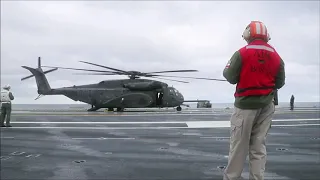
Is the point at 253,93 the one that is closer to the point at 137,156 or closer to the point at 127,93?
the point at 137,156

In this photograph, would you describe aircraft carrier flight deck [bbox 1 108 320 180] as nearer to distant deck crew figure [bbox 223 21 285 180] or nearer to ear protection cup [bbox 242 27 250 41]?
distant deck crew figure [bbox 223 21 285 180]

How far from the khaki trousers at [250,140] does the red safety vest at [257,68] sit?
0.26m

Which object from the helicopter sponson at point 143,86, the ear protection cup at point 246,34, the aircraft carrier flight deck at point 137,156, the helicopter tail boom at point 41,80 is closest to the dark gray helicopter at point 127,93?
the helicopter sponson at point 143,86

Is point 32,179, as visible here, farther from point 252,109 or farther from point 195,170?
point 252,109

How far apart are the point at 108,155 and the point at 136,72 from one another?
18.8 metres

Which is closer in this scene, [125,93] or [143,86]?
[143,86]

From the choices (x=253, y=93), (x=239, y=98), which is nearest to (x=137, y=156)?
(x=239, y=98)

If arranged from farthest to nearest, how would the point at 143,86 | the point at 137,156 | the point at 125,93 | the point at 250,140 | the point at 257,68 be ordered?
the point at 125,93 < the point at 143,86 < the point at 137,156 < the point at 250,140 < the point at 257,68

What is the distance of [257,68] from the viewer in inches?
128

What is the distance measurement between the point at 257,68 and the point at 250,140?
91 cm

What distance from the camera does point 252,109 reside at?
3.33m

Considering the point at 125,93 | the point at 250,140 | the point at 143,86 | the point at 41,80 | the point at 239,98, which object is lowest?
the point at 250,140

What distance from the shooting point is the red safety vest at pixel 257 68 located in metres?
3.24

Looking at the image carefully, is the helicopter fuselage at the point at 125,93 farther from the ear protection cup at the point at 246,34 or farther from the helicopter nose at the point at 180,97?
the ear protection cup at the point at 246,34
